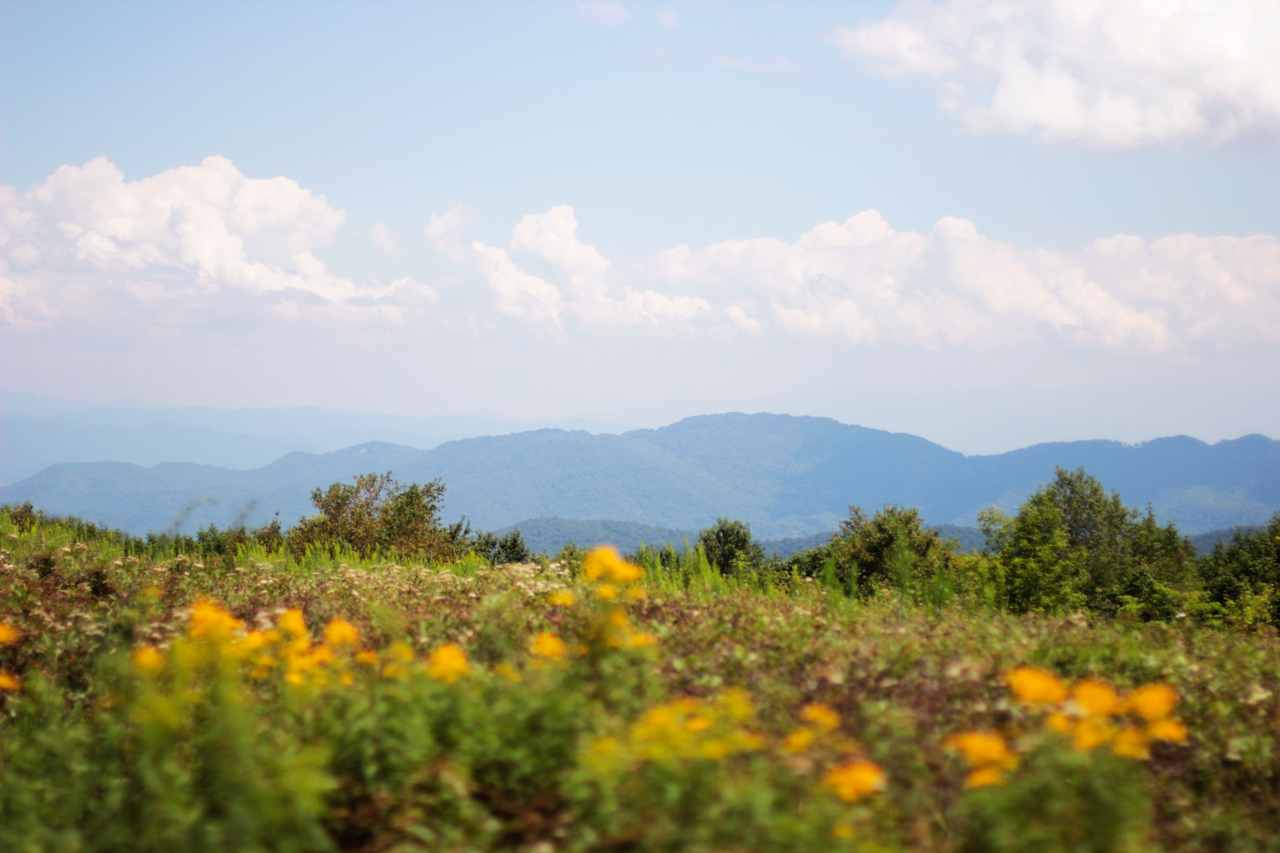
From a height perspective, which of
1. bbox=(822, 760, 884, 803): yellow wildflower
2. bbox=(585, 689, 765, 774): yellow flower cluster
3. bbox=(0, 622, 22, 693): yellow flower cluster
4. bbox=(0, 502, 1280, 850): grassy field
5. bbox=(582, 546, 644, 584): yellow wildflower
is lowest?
bbox=(0, 622, 22, 693): yellow flower cluster

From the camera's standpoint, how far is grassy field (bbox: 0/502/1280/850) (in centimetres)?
321

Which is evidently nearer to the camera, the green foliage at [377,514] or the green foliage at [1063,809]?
the green foliage at [1063,809]

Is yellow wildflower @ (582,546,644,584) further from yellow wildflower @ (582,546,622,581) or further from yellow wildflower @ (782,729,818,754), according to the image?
yellow wildflower @ (782,729,818,754)

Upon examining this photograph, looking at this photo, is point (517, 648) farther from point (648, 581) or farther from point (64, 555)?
point (64, 555)

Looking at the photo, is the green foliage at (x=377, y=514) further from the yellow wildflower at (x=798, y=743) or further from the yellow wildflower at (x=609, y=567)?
the yellow wildflower at (x=798, y=743)

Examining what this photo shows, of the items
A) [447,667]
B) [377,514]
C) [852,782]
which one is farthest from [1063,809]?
[377,514]

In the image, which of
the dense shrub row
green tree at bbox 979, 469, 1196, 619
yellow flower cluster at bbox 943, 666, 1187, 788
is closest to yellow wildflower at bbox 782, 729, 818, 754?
yellow flower cluster at bbox 943, 666, 1187, 788

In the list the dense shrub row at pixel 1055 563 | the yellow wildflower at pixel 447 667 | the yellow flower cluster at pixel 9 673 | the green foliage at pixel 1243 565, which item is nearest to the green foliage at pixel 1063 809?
the yellow wildflower at pixel 447 667

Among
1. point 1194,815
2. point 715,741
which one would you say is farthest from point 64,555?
point 1194,815

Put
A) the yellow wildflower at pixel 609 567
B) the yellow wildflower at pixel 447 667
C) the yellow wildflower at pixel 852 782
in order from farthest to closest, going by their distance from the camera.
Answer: the yellow wildflower at pixel 609 567 < the yellow wildflower at pixel 447 667 < the yellow wildflower at pixel 852 782

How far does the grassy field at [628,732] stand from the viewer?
321 centimetres

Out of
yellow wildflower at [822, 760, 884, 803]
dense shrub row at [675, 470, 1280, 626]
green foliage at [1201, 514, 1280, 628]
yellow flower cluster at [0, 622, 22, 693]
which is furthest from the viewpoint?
green foliage at [1201, 514, 1280, 628]

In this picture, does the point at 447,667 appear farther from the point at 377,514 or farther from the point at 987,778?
the point at 377,514

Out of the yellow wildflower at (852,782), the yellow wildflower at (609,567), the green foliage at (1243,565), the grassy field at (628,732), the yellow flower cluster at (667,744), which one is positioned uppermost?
the yellow wildflower at (609,567)
